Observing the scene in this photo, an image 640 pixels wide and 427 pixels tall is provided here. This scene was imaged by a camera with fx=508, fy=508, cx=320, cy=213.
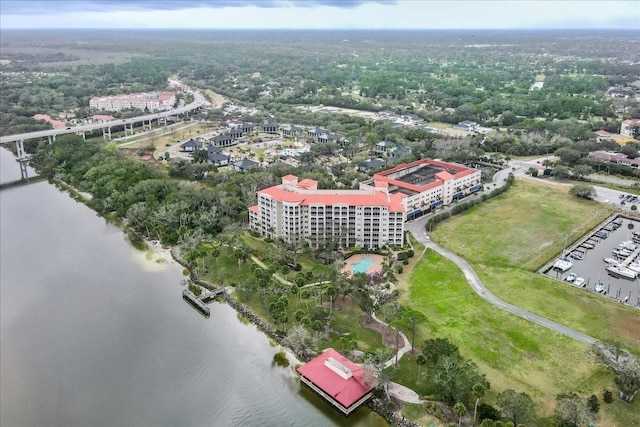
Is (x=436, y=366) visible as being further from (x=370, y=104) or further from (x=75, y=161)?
(x=370, y=104)

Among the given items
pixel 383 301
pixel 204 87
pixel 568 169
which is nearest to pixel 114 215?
pixel 383 301

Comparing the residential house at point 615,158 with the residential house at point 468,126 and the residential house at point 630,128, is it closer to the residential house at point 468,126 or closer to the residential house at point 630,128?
the residential house at point 630,128

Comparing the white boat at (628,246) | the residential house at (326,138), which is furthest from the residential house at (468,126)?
the white boat at (628,246)

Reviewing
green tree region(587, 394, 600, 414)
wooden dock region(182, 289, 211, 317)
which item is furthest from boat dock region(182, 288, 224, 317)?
green tree region(587, 394, 600, 414)

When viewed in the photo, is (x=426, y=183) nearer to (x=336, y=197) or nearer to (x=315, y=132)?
(x=336, y=197)

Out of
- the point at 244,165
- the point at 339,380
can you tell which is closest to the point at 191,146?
the point at 244,165

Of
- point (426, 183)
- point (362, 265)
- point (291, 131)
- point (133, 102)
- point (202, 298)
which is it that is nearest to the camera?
point (202, 298)
